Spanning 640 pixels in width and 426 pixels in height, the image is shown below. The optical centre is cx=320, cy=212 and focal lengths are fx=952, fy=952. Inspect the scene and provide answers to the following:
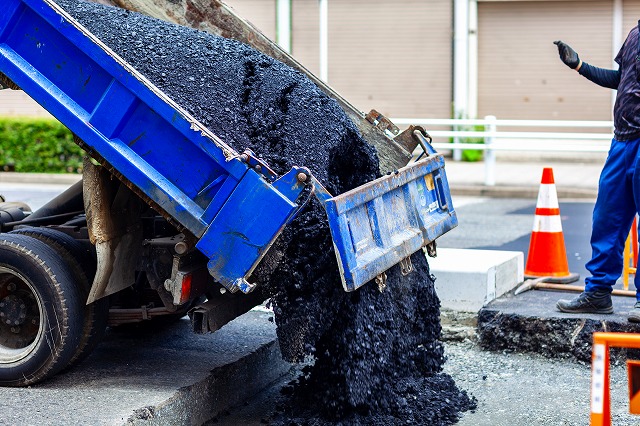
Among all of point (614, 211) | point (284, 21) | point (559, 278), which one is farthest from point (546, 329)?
point (284, 21)

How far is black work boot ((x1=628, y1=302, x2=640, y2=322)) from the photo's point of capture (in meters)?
6.23

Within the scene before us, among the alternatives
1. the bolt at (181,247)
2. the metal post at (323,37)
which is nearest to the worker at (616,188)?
the bolt at (181,247)

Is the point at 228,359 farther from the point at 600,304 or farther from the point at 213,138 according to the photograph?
the point at 600,304

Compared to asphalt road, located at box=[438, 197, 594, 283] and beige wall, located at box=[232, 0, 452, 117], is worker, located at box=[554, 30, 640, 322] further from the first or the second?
beige wall, located at box=[232, 0, 452, 117]

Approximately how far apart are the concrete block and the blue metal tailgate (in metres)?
1.11

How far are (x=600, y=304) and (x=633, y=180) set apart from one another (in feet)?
2.93

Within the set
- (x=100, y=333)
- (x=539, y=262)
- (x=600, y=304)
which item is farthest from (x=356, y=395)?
(x=539, y=262)

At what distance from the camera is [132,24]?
5277 millimetres

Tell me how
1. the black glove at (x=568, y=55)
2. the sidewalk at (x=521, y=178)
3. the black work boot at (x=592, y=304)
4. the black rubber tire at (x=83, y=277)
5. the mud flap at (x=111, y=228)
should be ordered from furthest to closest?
the sidewalk at (x=521, y=178) → the black glove at (x=568, y=55) → the black work boot at (x=592, y=304) → the black rubber tire at (x=83, y=277) → the mud flap at (x=111, y=228)

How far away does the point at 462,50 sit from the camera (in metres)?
19.3

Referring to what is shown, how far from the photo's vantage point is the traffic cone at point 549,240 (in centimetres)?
766

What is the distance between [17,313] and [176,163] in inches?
53.4

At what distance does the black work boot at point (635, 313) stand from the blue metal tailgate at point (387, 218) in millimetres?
1376

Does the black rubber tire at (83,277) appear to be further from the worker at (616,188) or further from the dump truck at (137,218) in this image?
the worker at (616,188)
